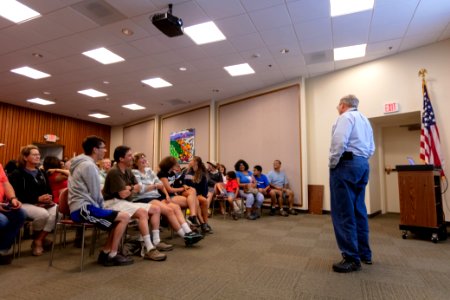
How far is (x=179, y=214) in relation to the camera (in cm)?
323

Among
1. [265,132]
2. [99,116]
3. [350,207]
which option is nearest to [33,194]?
[350,207]

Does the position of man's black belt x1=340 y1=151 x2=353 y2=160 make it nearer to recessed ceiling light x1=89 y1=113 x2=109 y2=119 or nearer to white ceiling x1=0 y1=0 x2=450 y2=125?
white ceiling x1=0 y1=0 x2=450 y2=125

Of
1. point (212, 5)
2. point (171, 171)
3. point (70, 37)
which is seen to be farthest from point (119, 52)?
point (171, 171)

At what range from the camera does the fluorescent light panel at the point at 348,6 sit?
13.2ft

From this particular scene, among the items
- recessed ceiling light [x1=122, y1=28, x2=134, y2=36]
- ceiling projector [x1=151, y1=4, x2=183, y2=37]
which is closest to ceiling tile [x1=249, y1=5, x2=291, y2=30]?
ceiling projector [x1=151, y1=4, x2=183, y2=37]

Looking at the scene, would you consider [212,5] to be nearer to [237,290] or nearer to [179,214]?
[179,214]

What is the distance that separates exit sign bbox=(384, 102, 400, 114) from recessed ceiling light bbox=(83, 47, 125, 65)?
5497 millimetres

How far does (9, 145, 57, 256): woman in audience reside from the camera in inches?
120

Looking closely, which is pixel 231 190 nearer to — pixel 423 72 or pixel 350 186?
pixel 350 186

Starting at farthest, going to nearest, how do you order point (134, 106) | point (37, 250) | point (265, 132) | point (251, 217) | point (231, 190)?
point (134, 106) → point (265, 132) → point (231, 190) → point (251, 217) → point (37, 250)

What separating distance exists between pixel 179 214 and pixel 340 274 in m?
1.76

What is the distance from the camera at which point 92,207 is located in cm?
247

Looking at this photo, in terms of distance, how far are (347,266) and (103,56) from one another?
222 inches

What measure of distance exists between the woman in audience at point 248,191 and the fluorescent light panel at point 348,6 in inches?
136
